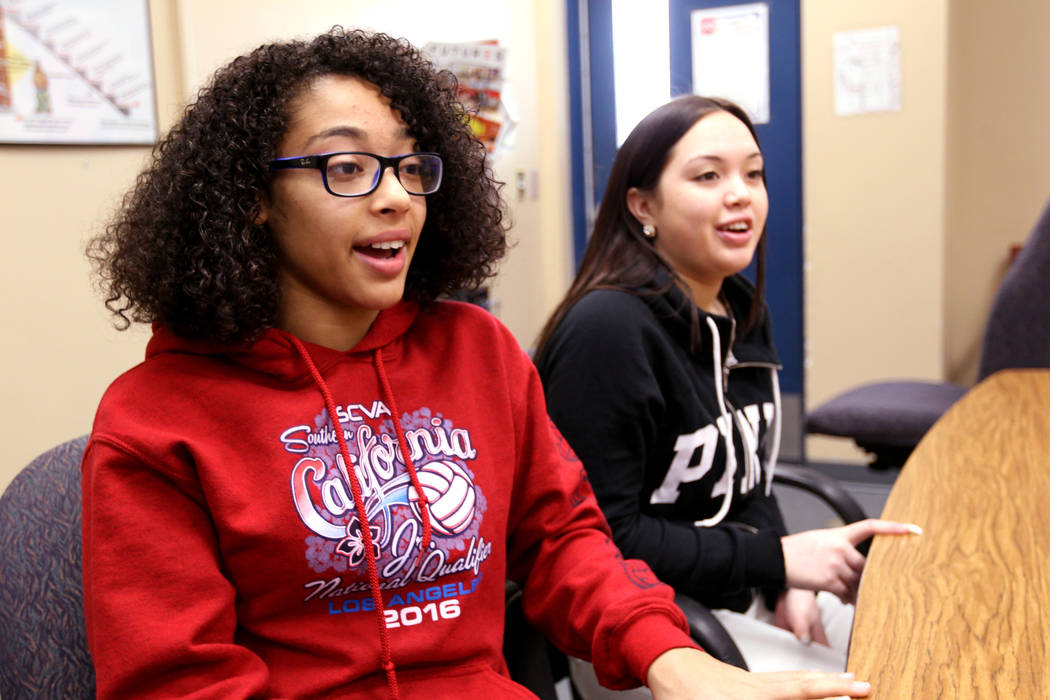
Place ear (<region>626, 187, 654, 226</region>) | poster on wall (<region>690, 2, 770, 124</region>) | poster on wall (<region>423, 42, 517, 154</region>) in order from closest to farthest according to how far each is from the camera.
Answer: ear (<region>626, 187, 654, 226</region>) → poster on wall (<region>423, 42, 517, 154</region>) → poster on wall (<region>690, 2, 770, 124</region>)

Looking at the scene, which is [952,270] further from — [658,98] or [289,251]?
[289,251]

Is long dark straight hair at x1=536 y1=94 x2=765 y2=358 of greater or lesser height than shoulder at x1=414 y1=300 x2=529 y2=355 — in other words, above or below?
above

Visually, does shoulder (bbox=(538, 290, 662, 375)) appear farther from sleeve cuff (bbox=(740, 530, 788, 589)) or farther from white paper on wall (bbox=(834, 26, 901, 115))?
white paper on wall (bbox=(834, 26, 901, 115))

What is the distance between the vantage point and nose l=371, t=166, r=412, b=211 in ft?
2.98

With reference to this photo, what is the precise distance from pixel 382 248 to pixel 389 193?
0.06 meters

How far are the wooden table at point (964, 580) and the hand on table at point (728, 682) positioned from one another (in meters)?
0.03

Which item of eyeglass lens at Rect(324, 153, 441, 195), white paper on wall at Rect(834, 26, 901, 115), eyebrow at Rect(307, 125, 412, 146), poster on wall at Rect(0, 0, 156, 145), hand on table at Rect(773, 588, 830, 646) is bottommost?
hand on table at Rect(773, 588, 830, 646)

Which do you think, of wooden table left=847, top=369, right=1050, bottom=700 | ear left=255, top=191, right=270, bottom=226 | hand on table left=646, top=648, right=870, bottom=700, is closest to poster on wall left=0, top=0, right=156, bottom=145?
ear left=255, top=191, right=270, bottom=226

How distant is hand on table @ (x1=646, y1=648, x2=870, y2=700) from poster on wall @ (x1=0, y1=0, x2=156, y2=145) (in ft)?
5.20

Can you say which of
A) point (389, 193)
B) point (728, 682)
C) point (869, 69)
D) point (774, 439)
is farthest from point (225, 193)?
point (869, 69)

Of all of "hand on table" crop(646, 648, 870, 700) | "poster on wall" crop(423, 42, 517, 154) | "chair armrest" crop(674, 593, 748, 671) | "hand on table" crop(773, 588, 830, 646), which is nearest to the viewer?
"hand on table" crop(646, 648, 870, 700)

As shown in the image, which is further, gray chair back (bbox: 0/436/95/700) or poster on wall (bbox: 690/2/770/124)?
poster on wall (bbox: 690/2/770/124)

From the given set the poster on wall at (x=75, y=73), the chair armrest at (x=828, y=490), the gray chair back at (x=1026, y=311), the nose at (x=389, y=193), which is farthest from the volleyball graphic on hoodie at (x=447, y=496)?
the gray chair back at (x=1026, y=311)

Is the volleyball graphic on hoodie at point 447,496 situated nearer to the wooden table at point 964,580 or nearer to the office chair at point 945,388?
the wooden table at point 964,580
